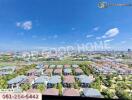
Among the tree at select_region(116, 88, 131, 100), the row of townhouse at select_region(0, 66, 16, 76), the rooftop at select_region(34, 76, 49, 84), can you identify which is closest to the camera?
the tree at select_region(116, 88, 131, 100)

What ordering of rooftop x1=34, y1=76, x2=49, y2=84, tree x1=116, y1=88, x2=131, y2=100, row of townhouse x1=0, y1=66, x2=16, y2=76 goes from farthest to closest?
row of townhouse x1=0, y1=66, x2=16, y2=76, rooftop x1=34, y1=76, x2=49, y2=84, tree x1=116, y1=88, x2=131, y2=100

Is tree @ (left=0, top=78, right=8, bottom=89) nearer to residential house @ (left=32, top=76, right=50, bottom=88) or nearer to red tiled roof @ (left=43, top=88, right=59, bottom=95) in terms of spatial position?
residential house @ (left=32, top=76, right=50, bottom=88)

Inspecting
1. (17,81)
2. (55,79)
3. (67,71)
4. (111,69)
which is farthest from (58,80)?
(111,69)

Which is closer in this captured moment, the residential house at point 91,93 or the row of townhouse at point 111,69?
the residential house at point 91,93

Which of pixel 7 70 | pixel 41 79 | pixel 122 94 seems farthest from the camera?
pixel 7 70

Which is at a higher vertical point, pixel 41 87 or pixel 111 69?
pixel 111 69

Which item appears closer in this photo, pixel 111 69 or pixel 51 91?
pixel 51 91

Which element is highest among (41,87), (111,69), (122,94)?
(111,69)

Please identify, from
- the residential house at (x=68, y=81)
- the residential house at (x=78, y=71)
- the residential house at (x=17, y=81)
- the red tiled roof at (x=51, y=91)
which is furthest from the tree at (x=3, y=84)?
the residential house at (x=78, y=71)

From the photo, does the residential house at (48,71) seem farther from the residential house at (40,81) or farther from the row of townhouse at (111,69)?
the row of townhouse at (111,69)

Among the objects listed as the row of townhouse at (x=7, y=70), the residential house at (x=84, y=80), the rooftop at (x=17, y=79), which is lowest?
the residential house at (x=84, y=80)

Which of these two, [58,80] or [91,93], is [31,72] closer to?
[58,80]

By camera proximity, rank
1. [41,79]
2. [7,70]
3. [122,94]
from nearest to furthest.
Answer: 1. [122,94]
2. [41,79]
3. [7,70]

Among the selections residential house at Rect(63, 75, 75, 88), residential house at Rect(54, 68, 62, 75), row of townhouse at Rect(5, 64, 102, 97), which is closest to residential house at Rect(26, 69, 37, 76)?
row of townhouse at Rect(5, 64, 102, 97)
